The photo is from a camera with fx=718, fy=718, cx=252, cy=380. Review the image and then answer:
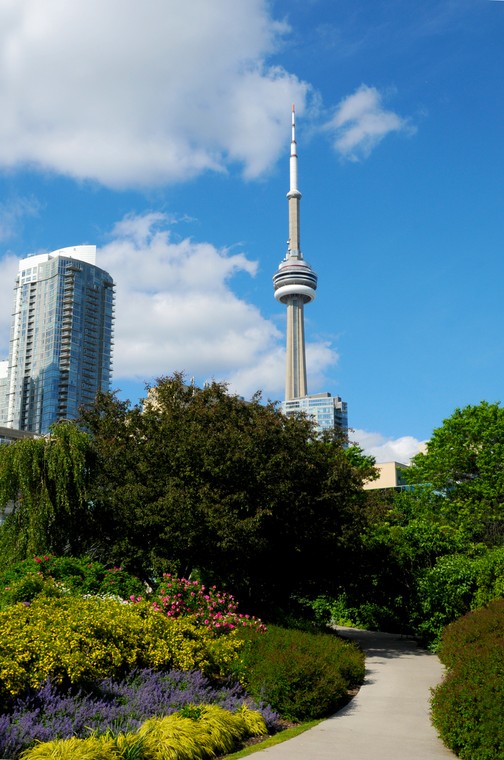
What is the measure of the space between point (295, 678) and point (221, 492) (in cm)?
808

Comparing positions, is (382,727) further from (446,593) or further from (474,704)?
(446,593)

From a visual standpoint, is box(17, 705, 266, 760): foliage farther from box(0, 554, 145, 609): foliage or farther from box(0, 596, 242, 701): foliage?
box(0, 554, 145, 609): foliage

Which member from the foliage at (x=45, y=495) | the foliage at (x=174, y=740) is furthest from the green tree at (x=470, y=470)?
the foliage at (x=174, y=740)

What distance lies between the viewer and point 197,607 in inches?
653

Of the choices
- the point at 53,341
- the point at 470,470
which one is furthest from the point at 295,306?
Answer: the point at 470,470

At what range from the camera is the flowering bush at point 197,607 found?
50.3 feet

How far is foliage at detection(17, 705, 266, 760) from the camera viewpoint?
7.87 metres

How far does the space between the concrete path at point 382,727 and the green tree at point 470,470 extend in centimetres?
1873

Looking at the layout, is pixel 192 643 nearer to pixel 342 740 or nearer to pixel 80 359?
pixel 342 740

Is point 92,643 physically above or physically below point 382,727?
above

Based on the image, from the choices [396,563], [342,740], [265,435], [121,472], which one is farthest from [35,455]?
[342,740]

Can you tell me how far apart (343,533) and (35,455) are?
9.39 meters

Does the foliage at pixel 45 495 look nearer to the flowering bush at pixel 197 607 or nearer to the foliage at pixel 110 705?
the flowering bush at pixel 197 607

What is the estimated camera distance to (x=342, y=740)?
998 cm
